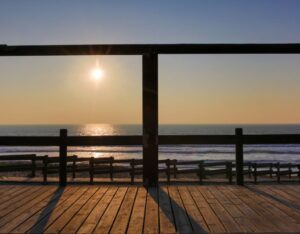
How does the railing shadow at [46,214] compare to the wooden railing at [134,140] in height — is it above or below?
below

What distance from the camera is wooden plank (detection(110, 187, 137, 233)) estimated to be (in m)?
4.25

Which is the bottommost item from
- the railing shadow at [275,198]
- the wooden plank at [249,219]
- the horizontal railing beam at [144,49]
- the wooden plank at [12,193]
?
the wooden plank at [249,219]

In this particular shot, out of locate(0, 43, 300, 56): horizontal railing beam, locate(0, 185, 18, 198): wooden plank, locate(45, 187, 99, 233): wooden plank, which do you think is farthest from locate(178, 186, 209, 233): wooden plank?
locate(0, 185, 18, 198): wooden plank

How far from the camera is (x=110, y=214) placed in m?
4.88

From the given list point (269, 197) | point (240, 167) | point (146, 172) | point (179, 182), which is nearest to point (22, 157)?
point (179, 182)

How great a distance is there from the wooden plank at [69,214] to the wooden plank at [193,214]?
150 centimetres

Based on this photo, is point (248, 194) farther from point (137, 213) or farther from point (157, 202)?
point (137, 213)

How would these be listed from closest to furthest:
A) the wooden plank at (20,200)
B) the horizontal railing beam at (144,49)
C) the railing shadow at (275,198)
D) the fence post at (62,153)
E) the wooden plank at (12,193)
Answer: the wooden plank at (20,200) < the railing shadow at (275,198) < the wooden plank at (12,193) < the horizontal railing beam at (144,49) < the fence post at (62,153)

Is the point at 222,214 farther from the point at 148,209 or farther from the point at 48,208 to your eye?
the point at 48,208

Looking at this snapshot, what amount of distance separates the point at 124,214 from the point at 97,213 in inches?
14.4

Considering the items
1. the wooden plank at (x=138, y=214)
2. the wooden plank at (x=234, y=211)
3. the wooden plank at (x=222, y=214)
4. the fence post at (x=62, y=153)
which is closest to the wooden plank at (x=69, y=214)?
the wooden plank at (x=138, y=214)

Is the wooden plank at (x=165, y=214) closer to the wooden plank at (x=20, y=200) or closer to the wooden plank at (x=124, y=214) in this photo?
the wooden plank at (x=124, y=214)

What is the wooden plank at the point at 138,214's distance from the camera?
421cm

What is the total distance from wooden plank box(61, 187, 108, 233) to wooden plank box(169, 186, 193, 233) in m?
1.15
